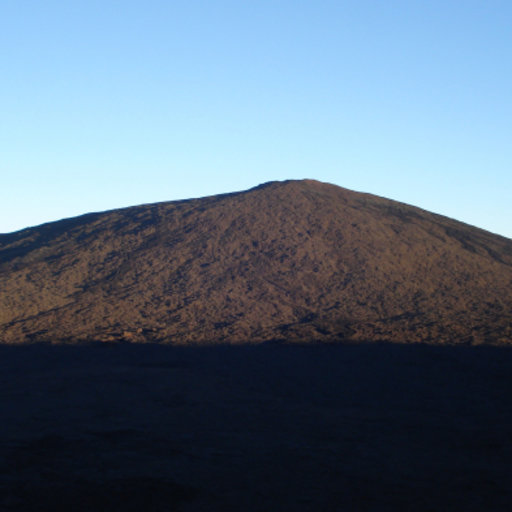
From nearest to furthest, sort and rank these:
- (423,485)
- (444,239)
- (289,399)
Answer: (423,485), (289,399), (444,239)

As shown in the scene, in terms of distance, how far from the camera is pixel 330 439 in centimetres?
965

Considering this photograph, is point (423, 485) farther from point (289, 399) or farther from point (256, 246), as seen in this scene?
point (256, 246)

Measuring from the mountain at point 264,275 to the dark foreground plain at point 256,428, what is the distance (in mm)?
1936

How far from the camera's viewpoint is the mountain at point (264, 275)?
18.7 metres

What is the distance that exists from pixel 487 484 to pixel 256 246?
17545 mm

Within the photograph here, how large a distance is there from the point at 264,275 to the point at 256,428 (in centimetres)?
1253

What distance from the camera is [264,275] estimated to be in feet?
73.9

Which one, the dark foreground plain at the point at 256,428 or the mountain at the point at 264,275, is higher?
the mountain at the point at 264,275

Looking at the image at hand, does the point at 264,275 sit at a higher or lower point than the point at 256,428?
higher

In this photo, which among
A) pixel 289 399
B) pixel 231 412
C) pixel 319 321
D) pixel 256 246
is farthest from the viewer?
pixel 256 246

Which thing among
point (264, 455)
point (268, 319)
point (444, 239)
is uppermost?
point (444, 239)

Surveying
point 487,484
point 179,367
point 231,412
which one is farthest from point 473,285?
point 487,484

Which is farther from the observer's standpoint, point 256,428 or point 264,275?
point 264,275

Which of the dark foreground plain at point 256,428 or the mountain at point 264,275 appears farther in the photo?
the mountain at point 264,275
